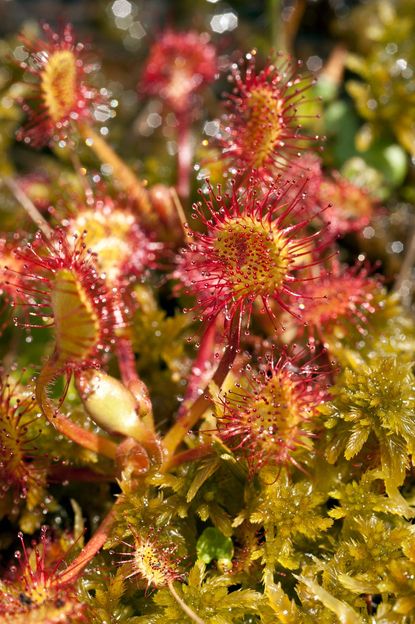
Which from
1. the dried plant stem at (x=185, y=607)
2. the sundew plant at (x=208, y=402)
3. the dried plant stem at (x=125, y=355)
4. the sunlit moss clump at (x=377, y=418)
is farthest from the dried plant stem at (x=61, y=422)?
the sunlit moss clump at (x=377, y=418)

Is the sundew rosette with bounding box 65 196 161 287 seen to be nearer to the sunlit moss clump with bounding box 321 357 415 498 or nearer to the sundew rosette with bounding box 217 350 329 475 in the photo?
the sundew rosette with bounding box 217 350 329 475

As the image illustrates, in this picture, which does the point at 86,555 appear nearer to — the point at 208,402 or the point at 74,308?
the point at 208,402

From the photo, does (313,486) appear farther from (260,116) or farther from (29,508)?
(260,116)

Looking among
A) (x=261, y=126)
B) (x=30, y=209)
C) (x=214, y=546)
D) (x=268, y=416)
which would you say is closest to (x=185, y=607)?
(x=214, y=546)

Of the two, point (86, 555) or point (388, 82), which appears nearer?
point (86, 555)

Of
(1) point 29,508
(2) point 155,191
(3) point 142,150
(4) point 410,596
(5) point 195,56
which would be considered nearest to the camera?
(4) point 410,596

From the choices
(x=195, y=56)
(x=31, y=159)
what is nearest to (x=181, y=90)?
(x=195, y=56)
